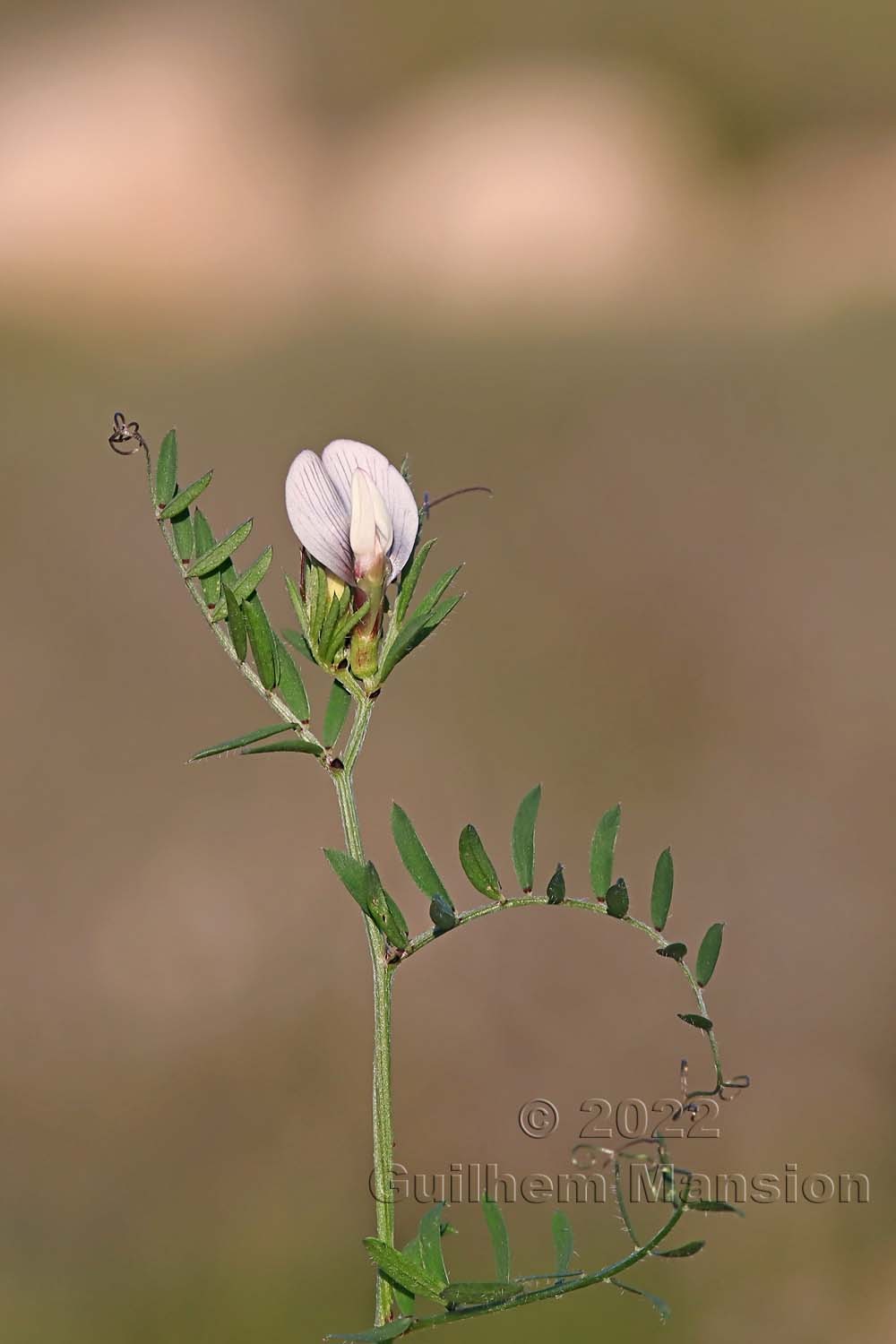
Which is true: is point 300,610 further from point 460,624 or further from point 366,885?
point 460,624

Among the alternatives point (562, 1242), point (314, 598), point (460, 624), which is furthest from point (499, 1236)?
point (460, 624)

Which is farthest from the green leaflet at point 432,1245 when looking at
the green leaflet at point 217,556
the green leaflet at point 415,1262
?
the green leaflet at point 217,556

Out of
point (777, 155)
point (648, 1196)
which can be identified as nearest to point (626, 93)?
point (777, 155)

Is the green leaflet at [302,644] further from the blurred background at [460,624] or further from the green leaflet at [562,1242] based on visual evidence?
the blurred background at [460,624]

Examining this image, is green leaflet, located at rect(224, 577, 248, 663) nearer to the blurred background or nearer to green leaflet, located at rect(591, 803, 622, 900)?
green leaflet, located at rect(591, 803, 622, 900)

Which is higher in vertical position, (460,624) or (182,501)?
(460,624)
